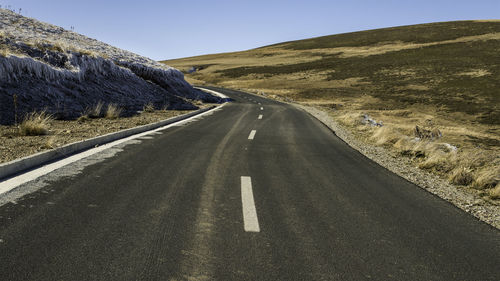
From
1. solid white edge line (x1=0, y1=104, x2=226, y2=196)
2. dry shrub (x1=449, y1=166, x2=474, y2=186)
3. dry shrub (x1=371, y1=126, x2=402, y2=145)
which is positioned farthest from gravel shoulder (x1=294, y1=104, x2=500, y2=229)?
solid white edge line (x1=0, y1=104, x2=226, y2=196)

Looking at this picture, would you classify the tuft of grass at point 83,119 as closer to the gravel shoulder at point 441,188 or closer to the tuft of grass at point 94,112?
the tuft of grass at point 94,112

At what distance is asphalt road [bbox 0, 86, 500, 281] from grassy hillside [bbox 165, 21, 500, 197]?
3852 millimetres

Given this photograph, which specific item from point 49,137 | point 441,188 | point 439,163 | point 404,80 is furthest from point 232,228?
point 404,80

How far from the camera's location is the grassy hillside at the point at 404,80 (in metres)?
21.3

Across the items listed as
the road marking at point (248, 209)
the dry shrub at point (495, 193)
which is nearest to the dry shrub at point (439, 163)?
the dry shrub at point (495, 193)

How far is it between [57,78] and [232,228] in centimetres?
1322

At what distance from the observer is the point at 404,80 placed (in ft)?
164

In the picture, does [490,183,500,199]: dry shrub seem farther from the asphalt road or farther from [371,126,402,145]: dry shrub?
[371,126,402,145]: dry shrub

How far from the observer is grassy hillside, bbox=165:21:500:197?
21312 mm

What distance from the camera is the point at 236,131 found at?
1190cm

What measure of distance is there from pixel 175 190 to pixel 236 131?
7233 millimetres

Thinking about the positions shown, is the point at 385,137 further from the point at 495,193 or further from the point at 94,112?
the point at 94,112

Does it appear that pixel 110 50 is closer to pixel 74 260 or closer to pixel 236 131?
pixel 236 131

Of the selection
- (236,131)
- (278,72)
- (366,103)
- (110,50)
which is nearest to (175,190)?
(236,131)
